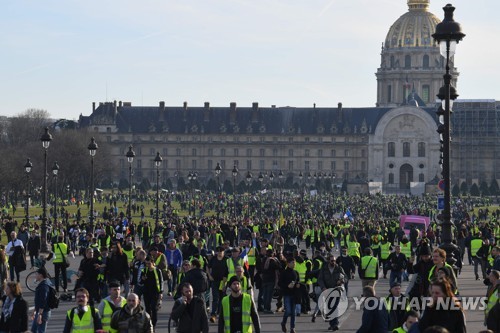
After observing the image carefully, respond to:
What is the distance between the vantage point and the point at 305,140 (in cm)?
14038

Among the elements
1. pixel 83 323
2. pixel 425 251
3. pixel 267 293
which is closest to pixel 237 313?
pixel 83 323

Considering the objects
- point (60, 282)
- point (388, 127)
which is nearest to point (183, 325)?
point (60, 282)

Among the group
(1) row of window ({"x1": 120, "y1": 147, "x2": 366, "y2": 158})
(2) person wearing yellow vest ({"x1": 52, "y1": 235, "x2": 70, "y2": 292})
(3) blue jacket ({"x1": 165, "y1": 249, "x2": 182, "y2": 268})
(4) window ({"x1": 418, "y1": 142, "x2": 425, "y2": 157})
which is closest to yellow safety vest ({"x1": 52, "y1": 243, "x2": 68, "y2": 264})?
(2) person wearing yellow vest ({"x1": 52, "y1": 235, "x2": 70, "y2": 292})

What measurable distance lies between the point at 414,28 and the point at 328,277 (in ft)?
476

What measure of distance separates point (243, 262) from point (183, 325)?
21.4 ft

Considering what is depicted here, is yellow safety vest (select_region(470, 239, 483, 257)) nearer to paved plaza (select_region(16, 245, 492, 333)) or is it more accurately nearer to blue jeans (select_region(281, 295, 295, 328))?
paved plaza (select_region(16, 245, 492, 333))

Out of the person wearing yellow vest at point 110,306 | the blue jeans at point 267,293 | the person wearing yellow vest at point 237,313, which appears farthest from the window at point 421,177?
the person wearing yellow vest at point 237,313

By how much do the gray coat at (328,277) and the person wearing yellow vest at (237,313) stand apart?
625 cm

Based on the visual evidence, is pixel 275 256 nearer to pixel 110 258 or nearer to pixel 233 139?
pixel 110 258

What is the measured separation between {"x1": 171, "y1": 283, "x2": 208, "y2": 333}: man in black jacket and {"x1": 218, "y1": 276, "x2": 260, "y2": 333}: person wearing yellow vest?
237mm

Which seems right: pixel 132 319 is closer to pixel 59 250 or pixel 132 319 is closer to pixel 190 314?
pixel 190 314

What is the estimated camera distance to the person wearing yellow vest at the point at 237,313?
1483cm

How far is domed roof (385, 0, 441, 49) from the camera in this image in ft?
534

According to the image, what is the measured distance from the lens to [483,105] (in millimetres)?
135000
